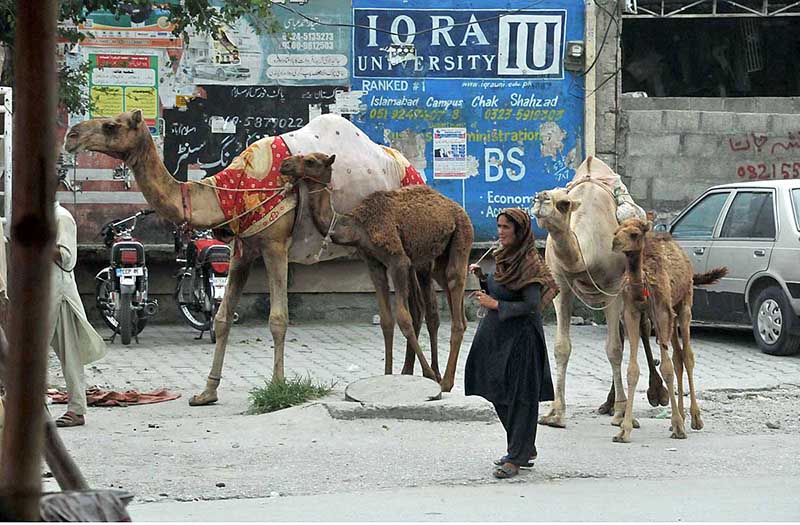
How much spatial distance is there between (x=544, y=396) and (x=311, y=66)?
860 cm

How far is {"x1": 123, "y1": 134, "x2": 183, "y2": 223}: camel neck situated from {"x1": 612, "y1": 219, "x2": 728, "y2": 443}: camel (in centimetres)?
335

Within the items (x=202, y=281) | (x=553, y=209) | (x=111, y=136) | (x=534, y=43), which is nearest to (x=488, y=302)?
(x=553, y=209)

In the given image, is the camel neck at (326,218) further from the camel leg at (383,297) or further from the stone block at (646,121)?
the stone block at (646,121)

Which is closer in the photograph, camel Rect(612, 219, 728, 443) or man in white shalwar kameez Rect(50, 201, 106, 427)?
camel Rect(612, 219, 728, 443)

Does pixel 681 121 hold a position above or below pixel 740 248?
above

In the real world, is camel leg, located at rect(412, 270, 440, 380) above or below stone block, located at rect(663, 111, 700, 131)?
below

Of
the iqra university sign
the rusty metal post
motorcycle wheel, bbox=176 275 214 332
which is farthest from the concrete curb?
the rusty metal post

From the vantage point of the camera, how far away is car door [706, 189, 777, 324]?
13039 mm

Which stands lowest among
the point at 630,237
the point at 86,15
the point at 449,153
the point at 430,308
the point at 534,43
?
the point at 430,308

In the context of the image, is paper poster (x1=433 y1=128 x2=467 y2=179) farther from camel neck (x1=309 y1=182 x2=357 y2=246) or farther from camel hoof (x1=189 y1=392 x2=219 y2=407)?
camel hoof (x1=189 y1=392 x2=219 y2=407)

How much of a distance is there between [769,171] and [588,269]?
24.9ft

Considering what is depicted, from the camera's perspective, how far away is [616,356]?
9.18 metres

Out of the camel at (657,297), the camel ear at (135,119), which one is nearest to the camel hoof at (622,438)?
the camel at (657,297)

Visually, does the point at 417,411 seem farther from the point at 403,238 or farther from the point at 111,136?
the point at 111,136
